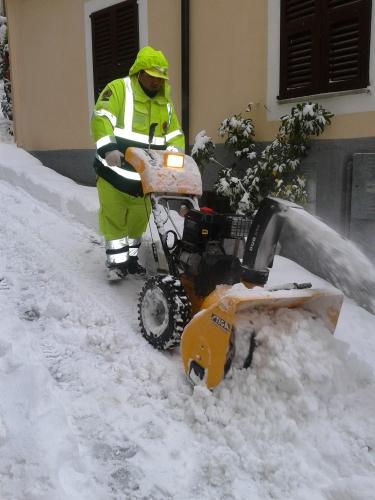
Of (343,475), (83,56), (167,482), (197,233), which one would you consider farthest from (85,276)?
(83,56)

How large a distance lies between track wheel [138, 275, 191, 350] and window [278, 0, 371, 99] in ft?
10.3

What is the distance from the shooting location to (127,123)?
403cm

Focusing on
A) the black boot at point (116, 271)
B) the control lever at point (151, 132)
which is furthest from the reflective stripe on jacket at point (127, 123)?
the black boot at point (116, 271)

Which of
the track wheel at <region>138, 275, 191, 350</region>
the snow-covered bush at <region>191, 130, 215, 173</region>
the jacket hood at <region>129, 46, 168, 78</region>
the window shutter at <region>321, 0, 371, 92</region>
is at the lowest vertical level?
the track wheel at <region>138, 275, 191, 350</region>

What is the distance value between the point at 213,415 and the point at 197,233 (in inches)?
47.3

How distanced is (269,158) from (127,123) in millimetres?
1987

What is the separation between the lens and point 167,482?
7.00 ft

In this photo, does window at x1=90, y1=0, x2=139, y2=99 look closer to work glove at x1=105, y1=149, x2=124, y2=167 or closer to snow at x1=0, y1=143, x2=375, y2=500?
work glove at x1=105, y1=149, x2=124, y2=167

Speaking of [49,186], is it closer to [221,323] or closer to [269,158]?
[269,158]

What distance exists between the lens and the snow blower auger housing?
2.61 metres

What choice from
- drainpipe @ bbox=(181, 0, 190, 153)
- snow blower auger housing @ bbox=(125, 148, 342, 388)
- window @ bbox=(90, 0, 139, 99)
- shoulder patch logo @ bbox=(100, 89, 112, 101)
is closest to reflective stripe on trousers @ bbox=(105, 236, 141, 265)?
snow blower auger housing @ bbox=(125, 148, 342, 388)

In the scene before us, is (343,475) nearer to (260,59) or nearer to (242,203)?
(242,203)

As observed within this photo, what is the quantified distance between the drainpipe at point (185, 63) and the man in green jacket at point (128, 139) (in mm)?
2611

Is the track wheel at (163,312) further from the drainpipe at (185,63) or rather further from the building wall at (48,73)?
the building wall at (48,73)
